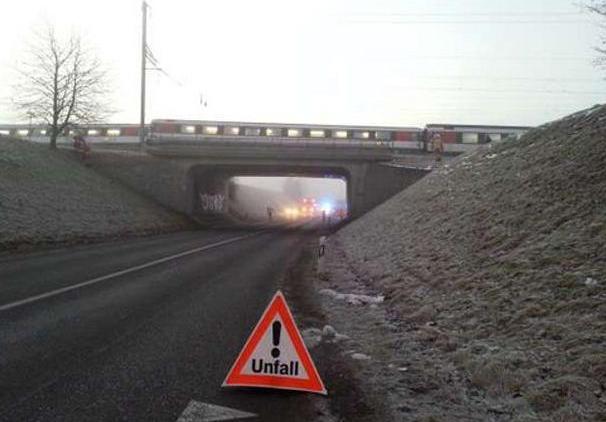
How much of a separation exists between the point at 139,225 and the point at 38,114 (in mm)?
16751

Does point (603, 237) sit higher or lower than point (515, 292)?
higher

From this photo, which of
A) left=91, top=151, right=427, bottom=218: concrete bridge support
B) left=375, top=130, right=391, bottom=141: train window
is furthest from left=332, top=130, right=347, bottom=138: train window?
left=91, top=151, right=427, bottom=218: concrete bridge support

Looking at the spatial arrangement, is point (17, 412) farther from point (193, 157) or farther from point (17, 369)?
point (193, 157)

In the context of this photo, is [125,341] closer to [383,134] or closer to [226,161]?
[226,161]

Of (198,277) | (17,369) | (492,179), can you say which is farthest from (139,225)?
(17,369)

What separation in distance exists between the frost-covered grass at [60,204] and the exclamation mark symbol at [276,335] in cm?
1493

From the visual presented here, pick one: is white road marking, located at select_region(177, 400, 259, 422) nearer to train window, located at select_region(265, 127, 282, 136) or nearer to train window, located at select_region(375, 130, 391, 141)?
train window, located at select_region(265, 127, 282, 136)

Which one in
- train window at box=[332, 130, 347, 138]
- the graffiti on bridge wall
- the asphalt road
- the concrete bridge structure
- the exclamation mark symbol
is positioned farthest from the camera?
the graffiti on bridge wall

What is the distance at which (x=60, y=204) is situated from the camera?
25234mm

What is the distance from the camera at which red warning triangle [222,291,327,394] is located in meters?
5.28

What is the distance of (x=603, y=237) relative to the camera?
7789 mm

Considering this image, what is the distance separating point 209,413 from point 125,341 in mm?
2664

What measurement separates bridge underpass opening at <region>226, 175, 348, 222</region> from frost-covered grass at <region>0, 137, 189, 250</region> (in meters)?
24.4

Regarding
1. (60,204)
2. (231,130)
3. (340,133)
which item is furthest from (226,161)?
(60,204)
